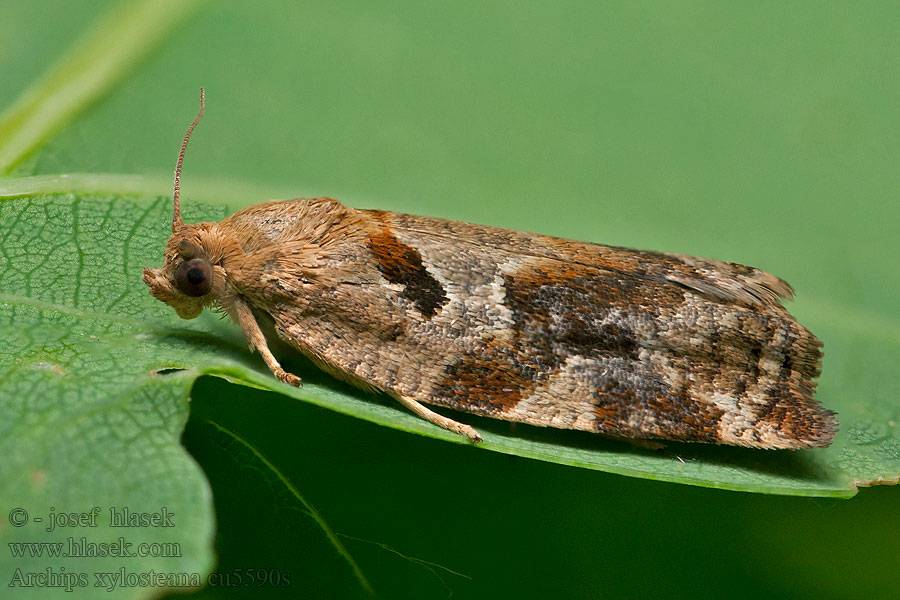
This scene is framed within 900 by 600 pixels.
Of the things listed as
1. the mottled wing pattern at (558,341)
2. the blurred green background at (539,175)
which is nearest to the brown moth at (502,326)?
the mottled wing pattern at (558,341)

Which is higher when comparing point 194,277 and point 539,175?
point 539,175

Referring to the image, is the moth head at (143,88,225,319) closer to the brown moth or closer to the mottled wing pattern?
the brown moth

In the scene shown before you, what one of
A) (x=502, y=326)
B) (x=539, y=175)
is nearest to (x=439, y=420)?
(x=502, y=326)

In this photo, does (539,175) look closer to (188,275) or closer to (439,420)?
(439,420)

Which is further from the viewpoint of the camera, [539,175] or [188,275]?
[539,175]

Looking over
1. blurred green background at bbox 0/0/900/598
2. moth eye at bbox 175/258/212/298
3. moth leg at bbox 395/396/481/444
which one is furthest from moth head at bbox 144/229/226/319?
moth leg at bbox 395/396/481/444

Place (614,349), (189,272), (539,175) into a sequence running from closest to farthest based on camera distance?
1. (189,272)
2. (614,349)
3. (539,175)

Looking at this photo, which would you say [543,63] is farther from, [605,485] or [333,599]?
[333,599]

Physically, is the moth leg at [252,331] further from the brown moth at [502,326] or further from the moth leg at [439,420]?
the moth leg at [439,420]
